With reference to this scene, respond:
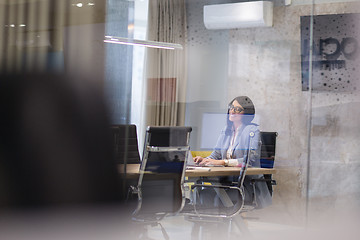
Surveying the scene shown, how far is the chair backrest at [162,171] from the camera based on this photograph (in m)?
3.57

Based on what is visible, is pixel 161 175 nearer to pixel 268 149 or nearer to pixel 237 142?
pixel 237 142

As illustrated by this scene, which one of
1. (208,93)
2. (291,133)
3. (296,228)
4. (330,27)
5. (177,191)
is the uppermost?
(330,27)

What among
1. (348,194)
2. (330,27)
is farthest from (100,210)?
(330,27)

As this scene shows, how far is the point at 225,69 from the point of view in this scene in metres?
3.74

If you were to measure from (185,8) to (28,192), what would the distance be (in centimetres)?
155

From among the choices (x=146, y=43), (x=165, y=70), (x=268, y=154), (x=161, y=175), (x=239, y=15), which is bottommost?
(x=161, y=175)

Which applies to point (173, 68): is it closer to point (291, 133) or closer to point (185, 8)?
point (185, 8)

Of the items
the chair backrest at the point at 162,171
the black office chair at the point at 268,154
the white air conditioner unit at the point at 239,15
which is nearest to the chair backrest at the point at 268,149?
the black office chair at the point at 268,154

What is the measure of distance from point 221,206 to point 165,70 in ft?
3.04

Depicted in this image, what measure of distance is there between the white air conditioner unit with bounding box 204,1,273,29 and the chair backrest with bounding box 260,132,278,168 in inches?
28.1

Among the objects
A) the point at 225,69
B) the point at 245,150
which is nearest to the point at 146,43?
the point at 225,69

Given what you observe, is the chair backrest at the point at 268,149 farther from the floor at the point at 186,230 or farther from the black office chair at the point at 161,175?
the black office chair at the point at 161,175

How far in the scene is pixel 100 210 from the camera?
377cm

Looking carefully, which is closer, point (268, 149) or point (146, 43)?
point (146, 43)
